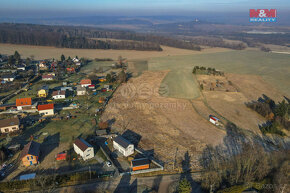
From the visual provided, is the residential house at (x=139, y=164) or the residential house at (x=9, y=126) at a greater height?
the residential house at (x=9, y=126)

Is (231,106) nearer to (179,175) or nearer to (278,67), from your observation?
(179,175)

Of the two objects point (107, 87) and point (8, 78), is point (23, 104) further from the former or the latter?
point (8, 78)

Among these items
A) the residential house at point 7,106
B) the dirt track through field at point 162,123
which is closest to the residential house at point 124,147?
the dirt track through field at point 162,123

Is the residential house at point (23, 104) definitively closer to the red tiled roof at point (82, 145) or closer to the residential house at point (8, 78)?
the red tiled roof at point (82, 145)

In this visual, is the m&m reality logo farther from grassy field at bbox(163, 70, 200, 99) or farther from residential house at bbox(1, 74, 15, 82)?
residential house at bbox(1, 74, 15, 82)

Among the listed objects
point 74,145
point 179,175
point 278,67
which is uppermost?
point 278,67

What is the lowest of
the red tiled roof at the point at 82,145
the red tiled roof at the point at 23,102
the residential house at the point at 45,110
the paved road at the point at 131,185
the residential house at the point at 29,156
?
the paved road at the point at 131,185

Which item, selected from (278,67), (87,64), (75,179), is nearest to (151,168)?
(75,179)

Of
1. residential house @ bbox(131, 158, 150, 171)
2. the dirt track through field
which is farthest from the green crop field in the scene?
residential house @ bbox(131, 158, 150, 171)
